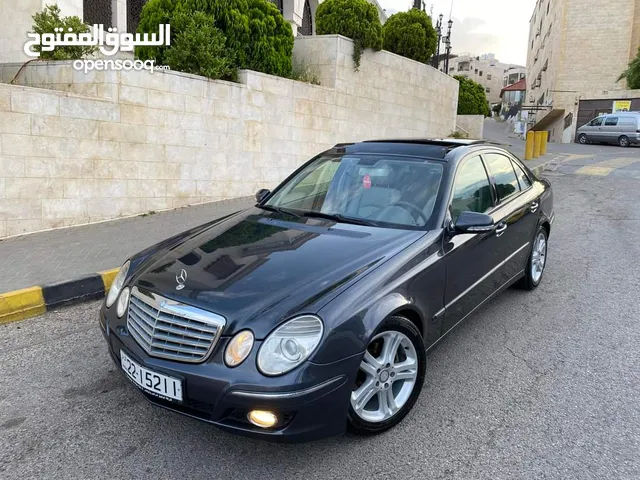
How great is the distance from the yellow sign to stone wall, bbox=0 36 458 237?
31.0 meters

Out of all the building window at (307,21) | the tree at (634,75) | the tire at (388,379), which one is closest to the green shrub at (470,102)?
the building window at (307,21)

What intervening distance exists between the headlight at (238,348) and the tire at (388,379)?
2.02 feet

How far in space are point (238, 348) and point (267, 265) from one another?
0.61 metres

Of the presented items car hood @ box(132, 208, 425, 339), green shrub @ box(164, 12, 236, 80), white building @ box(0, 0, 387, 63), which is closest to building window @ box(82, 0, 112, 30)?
white building @ box(0, 0, 387, 63)

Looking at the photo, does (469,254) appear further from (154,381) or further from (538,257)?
(154,381)

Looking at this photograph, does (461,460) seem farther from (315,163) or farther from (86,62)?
(86,62)

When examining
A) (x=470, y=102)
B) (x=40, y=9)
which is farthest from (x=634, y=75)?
(x=40, y=9)

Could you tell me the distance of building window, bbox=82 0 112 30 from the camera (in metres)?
11.4

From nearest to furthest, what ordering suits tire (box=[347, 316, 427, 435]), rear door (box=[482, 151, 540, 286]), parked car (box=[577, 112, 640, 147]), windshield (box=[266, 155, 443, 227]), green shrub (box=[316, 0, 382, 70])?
tire (box=[347, 316, 427, 435])
windshield (box=[266, 155, 443, 227])
rear door (box=[482, 151, 540, 286])
green shrub (box=[316, 0, 382, 70])
parked car (box=[577, 112, 640, 147])

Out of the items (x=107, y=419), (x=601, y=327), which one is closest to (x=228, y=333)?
(x=107, y=419)

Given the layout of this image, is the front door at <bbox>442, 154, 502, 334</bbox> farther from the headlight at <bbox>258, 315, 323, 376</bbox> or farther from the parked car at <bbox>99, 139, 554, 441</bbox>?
the headlight at <bbox>258, 315, 323, 376</bbox>

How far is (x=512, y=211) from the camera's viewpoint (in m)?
4.39

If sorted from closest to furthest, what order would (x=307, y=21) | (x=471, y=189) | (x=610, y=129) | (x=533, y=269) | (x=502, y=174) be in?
(x=471, y=189) < (x=502, y=174) < (x=533, y=269) < (x=307, y=21) < (x=610, y=129)

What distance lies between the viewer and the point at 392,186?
3.72m
